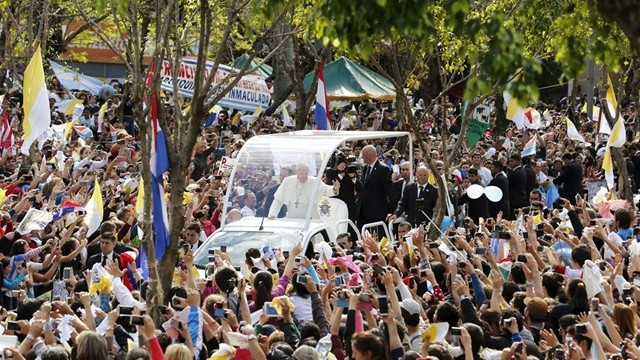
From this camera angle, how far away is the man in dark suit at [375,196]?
18250 mm

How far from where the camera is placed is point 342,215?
1734 centimetres

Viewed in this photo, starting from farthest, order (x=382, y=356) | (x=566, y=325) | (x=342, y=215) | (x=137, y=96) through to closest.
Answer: (x=342, y=215) < (x=137, y=96) < (x=566, y=325) < (x=382, y=356)

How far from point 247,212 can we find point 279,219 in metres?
0.55

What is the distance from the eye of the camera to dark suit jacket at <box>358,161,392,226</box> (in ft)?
59.9

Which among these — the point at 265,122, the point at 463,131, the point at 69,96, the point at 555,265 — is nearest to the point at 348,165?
the point at 463,131

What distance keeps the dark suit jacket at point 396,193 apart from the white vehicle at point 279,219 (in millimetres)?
910

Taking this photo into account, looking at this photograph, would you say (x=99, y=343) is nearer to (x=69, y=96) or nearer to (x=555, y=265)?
(x=555, y=265)

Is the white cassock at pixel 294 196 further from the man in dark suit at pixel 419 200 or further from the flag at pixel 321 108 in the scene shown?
the flag at pixel 321 108

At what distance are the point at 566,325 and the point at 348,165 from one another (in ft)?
27.1

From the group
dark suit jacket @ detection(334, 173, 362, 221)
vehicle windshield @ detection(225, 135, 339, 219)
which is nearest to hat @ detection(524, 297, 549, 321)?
vehicle windshield @ detection(225, 135, 339, 219)

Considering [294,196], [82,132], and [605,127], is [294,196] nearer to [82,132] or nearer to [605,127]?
[605,127]

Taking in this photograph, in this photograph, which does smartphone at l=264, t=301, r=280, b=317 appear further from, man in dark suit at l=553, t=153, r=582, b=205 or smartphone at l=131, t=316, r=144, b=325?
man in dark suit at l=553, t=153, r=582, b=205

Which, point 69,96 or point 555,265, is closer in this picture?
point 555,265

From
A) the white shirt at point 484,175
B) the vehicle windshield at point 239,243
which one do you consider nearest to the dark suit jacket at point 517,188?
the white shirt at point 484,175
